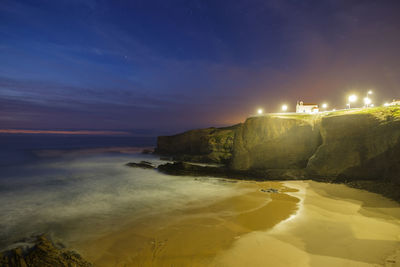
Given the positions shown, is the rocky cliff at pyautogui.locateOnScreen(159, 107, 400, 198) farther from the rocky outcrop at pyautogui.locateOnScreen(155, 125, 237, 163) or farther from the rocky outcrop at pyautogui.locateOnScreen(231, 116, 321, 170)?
the rocky outcrop at pyautogui.locateOnScreen(155, 125, 237, 163)

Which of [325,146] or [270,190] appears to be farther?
[325,146]

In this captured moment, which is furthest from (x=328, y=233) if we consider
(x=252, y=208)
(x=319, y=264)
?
(x=252, y=208)

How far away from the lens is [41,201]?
11.8 metres

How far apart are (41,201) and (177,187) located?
8116 mm

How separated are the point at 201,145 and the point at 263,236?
1121 inches

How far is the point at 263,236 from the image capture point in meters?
6.58

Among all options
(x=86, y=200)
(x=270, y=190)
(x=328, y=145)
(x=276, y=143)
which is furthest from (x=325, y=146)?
(x=86, y=200)

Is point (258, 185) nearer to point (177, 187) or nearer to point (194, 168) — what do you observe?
point (177, 187)

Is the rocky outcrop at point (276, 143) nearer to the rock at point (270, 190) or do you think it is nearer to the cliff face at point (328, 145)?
the cliff face at point (328, 145)

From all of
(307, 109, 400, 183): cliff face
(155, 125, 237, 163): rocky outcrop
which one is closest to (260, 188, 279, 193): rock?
(307, 109, 400, 183): cliff face

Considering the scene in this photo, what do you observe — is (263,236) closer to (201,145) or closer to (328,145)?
(328,145)

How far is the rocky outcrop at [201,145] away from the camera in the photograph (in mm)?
28938

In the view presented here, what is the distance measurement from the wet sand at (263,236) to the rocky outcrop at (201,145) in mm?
18698

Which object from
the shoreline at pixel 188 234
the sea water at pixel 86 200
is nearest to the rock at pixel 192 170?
the sea water at pixel 86 200
